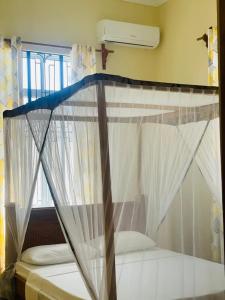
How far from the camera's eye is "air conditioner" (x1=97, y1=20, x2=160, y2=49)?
14.5 ft

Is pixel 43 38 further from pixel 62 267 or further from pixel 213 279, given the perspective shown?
pixel 213 279

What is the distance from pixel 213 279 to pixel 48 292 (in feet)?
3.73

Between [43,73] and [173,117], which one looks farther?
[43,73]

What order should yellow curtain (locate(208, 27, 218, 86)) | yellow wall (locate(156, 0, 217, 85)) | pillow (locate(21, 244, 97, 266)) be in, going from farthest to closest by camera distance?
yellow wall (locate(156, 0, 217, 85)) → yellow curtain (locate(208, 27, 218, 86)) → pillow (locate(21, 244, 97, 266))

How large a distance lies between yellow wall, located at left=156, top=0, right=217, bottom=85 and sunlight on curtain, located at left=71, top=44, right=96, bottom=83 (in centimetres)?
88

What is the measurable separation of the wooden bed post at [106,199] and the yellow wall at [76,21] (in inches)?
86.6

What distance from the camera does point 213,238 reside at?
294cm

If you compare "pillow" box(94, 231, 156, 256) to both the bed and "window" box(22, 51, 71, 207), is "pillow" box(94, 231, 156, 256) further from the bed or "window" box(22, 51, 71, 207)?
"window" box(22, 51, 71, 207)

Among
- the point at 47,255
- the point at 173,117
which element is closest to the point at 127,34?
the point at 173,117

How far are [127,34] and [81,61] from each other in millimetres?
649

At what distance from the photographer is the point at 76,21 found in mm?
4449

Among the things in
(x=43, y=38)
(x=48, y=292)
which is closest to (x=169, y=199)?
(x=48, y=292)

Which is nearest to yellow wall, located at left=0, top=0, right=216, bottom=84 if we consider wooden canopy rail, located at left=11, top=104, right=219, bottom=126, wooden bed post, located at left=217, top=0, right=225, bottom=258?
wooden canopy rail, located at left=11, top=104, right=219, bottom=126

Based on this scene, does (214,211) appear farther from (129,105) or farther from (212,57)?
(212,57)
